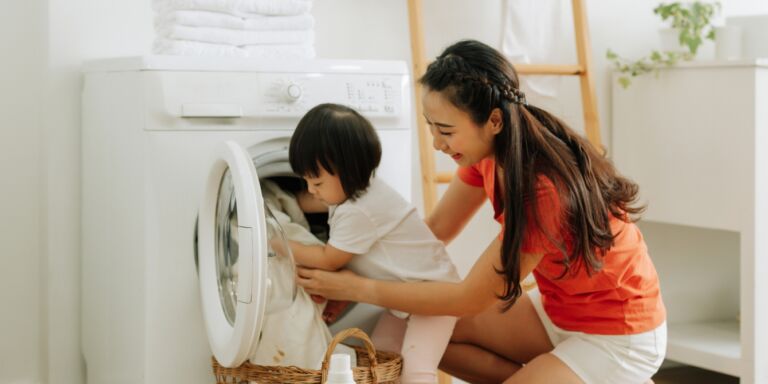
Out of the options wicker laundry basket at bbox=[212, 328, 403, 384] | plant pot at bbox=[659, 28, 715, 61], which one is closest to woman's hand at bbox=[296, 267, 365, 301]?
wicker laundry basket at bbox=[212, 328, 403, 384]

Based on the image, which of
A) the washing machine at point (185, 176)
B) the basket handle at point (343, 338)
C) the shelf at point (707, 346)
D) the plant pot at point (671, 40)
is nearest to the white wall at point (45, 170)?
the washing machine at point (185, 176)

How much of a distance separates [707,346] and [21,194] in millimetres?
1899

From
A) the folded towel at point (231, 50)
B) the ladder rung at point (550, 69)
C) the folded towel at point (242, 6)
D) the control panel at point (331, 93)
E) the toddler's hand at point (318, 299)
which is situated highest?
the folded towel at point (242, 6)

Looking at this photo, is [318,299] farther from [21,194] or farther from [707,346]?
[707,346]

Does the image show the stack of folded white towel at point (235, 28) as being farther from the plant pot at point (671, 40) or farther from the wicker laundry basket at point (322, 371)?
the plant pot at point (671, 40)

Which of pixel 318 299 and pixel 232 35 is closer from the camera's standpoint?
pixel 318 299

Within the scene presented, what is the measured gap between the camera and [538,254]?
1.67 m

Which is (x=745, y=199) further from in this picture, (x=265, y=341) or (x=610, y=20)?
(x=265, y=341)

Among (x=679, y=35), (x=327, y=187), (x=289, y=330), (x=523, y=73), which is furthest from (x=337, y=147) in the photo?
(x=679, y=35)

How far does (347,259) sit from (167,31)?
2.00 ft

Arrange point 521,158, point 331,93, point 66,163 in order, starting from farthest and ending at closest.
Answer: point 66,163, point 331,93, point 521,158

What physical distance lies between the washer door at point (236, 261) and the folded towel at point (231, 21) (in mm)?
382

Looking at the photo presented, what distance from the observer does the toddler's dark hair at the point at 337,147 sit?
1805 mm

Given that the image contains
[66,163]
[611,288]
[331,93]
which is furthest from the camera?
[66,163]
